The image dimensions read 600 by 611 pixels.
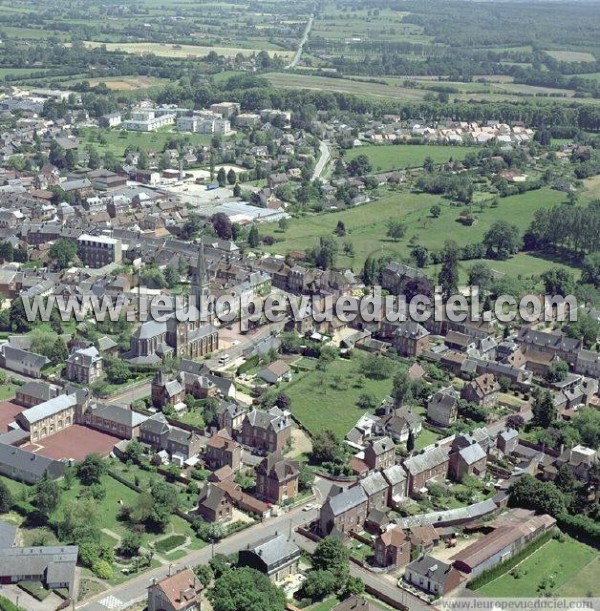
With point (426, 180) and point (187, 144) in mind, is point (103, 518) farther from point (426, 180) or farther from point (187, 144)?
point (187, 144)

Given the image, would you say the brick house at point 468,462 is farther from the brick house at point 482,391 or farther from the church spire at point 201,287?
the church spire at point 201,287

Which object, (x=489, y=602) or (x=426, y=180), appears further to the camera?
(x=426, y=180)

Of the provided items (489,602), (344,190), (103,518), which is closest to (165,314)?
(103,518)

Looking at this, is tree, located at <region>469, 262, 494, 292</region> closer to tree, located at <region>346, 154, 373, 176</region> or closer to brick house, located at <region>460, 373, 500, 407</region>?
brick house, located at <region>460, 373, 500, 407</region>

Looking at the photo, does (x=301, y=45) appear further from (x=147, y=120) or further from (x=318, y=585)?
(x=318, y=585)

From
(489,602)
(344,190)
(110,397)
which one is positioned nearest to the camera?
(489,602)

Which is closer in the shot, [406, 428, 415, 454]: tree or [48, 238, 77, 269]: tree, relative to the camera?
[406, 428, 415, 454]: tree

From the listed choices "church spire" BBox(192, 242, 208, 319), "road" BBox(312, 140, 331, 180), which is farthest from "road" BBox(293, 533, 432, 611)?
"road" BBox(312, 140, 331, 180)

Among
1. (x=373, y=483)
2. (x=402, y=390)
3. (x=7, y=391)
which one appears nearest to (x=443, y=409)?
(x=402, y=390)
